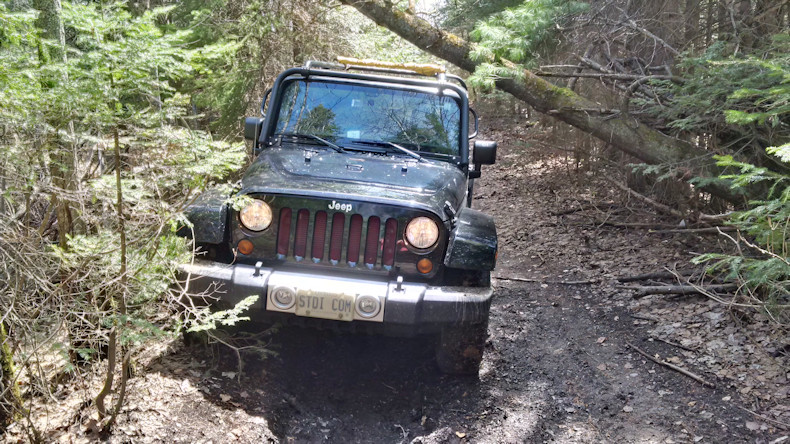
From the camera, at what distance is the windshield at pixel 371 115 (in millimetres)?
5152

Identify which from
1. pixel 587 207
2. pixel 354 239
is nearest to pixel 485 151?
pixel 354 239

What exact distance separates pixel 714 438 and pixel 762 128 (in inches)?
133

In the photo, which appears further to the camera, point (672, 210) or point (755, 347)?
point (672, 210)

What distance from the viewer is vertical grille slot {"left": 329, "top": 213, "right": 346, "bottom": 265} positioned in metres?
4.16

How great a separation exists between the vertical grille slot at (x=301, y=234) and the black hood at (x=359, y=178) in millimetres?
166

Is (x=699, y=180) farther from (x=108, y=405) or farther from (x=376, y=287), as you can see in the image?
(x=108, y=405)

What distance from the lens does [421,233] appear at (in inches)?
162

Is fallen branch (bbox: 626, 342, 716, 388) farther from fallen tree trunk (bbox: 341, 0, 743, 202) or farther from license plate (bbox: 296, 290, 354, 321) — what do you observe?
license plate (bbox: 296, 290, 354, 321)

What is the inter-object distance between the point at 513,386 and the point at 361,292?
5.06ft

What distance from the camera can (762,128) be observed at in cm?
588

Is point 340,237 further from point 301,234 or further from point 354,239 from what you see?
point 301,234

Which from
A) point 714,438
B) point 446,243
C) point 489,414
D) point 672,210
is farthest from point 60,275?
point 672,210

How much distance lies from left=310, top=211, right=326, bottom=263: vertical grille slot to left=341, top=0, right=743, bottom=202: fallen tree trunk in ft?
13.6

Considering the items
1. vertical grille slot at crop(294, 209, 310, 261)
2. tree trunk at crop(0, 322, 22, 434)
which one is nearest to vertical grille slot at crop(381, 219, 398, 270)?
vertical grille slot at crop(294, 209, 310, 261)
